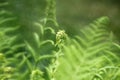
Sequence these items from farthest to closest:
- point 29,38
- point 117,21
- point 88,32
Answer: point 117,21 < point 29,38 < point 88,32

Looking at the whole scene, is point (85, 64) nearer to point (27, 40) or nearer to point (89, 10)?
point (27, 40)

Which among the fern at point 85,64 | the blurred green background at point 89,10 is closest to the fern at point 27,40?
the fern at point 85,64

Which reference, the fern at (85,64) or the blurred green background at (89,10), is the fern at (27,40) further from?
the blurred green background at (89,10)

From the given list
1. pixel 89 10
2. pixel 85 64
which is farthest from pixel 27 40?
pixel 89 10

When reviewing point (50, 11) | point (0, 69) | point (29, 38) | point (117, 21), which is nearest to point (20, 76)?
point (0, 69)

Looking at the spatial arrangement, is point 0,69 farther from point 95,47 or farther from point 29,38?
point 29,38

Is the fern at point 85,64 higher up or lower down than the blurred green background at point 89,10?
lower down

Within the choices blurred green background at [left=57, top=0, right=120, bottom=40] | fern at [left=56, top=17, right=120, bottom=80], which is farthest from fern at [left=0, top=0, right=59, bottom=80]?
blurred green background at [left=57, top=0, right=120, bottom=40]

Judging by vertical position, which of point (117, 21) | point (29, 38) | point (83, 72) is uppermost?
point (117, 21)
